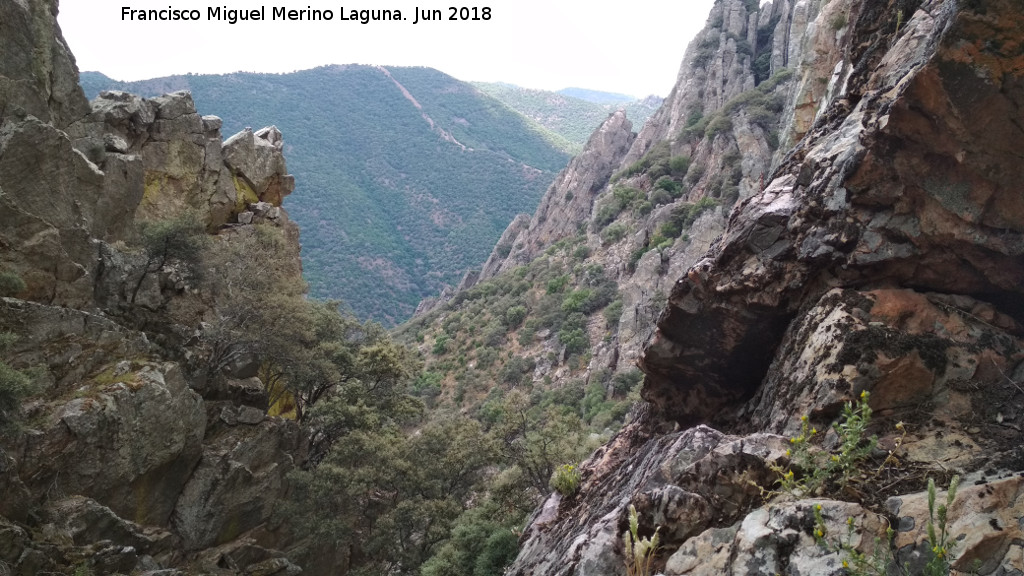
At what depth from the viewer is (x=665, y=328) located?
23.7 feet

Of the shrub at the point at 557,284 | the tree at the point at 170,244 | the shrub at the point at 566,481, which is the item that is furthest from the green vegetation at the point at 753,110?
the shrub at the point at 566,481

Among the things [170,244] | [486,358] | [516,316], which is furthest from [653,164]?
[170,244]

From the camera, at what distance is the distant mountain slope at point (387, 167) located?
282 ft

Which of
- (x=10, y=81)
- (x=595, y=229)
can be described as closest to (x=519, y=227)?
(x=595, y=229)

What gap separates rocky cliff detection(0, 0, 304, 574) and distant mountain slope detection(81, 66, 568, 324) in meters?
57.6

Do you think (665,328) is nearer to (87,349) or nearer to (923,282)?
(923,282)

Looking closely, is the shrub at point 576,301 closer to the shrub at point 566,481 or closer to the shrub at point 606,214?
the shrub at point 606,214

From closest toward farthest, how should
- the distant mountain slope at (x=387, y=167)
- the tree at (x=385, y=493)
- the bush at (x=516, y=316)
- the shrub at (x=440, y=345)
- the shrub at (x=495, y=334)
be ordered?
the tree at (x=385, y=493), the shrub at (x=495, y=334), the bush at (x=516, y=316), the shrub at (x=440, y=345), the distant mountain slope at (x=387, y=167)

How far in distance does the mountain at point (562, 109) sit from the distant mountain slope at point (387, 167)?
13860 mm

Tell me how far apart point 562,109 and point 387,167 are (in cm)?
5978

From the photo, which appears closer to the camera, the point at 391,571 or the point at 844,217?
the point at 844,217

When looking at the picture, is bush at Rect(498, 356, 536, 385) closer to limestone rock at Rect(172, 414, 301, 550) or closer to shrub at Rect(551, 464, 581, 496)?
limestone rock at Rect(172, 414, 301, 550)

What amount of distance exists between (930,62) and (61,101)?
1944 centimetres

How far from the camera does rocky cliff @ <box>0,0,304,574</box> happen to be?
11250 mm
